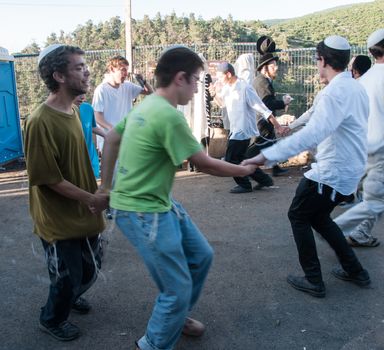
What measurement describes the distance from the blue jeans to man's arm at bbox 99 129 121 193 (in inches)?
16.1

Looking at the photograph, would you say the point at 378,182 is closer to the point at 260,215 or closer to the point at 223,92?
the point at 260,215

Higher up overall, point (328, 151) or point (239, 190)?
point (328, 151)

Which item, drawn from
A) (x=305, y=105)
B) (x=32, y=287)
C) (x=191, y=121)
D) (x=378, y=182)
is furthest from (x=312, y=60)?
(x=32, y=287)

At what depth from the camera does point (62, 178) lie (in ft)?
9.02

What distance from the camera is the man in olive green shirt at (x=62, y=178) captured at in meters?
2.71

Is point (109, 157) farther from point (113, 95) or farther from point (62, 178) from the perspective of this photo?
point (113, 95)

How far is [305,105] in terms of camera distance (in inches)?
430

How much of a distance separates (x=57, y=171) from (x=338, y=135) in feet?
6.63

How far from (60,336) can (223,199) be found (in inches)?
148

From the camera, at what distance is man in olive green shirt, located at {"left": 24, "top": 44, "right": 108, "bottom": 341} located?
2.71m

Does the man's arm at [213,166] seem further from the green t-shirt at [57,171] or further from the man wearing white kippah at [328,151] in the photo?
the green t-shirt at [57,171]

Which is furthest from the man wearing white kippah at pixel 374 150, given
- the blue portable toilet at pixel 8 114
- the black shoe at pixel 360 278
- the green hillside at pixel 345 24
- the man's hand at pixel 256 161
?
the green hillside at pixel 345 24

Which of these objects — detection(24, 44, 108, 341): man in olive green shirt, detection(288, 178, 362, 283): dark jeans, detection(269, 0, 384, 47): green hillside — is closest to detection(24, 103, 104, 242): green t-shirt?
detection(24, 44, 108, 341): man in olive green shirt

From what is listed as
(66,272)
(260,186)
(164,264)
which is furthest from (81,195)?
(260,186)
